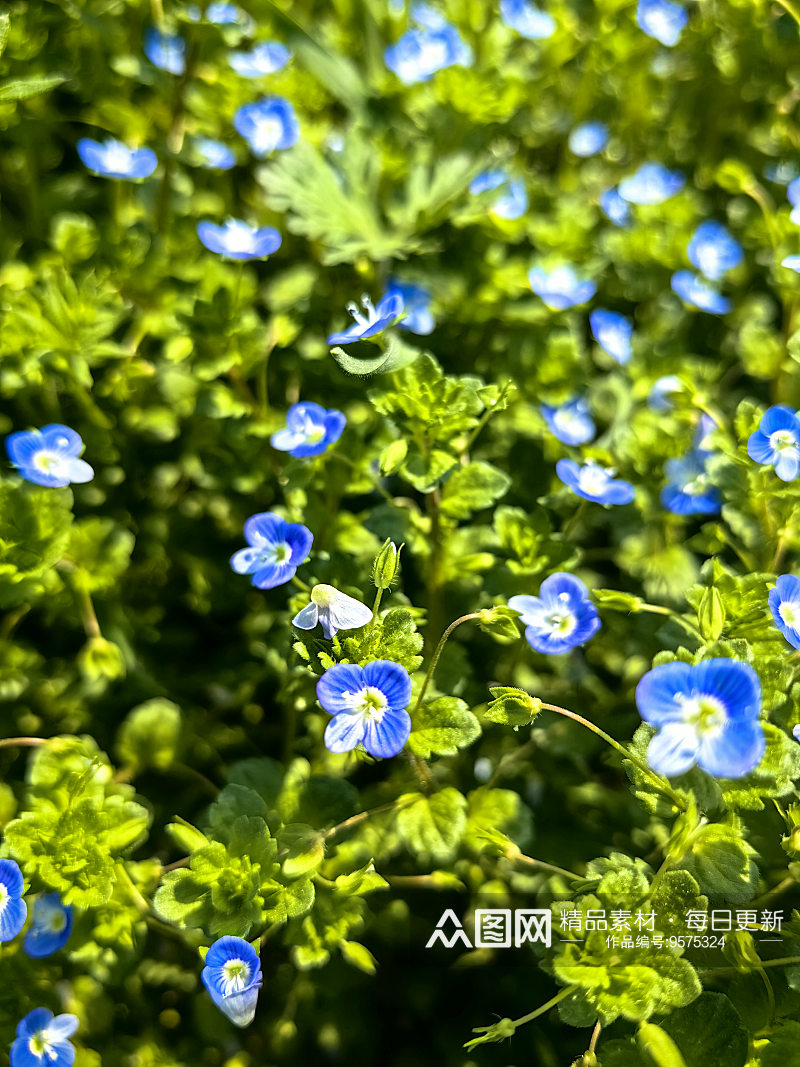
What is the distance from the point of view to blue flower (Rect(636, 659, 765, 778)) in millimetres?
1014

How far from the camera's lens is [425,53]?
7.20ft

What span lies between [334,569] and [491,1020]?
87cm

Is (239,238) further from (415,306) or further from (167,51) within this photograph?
(167,51)

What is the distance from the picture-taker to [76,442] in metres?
1.57

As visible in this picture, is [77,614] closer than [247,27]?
Yes

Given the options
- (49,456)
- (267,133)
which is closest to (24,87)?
(267,133)

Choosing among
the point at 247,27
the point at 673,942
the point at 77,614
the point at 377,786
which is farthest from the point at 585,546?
the point at 247,27

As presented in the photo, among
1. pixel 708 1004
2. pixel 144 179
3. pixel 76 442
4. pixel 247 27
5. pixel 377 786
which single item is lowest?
pixel 377 786

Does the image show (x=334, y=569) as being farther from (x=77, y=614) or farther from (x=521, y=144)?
(x=521, y=144)

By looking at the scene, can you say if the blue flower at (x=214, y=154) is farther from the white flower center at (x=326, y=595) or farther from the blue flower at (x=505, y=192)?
the white flower center at (x=326, y=595)

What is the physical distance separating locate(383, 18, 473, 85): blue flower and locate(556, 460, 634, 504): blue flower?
116 centimetres

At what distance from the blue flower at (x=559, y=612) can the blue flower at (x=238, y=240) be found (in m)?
0.86

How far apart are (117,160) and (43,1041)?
5.61 feet

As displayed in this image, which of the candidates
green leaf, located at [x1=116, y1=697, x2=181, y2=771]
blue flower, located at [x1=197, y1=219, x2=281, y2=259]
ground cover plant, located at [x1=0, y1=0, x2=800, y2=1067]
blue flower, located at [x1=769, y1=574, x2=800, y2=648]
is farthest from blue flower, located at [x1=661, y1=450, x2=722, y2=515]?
green leaf, located at [x1=116, y1=697, x2=181, y2=771]
